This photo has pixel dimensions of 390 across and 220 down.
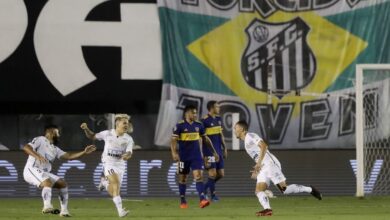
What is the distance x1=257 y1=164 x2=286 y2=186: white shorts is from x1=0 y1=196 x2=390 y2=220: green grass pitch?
21.7 inches

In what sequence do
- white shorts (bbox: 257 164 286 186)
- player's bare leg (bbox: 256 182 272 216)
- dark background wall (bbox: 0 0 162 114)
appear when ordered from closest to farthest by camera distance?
player's bare leg (bbox: 256 182 272 216) → white shorts (bbox: 257 164 286 186) → dark background wall (bbox: 0 0 162 114)

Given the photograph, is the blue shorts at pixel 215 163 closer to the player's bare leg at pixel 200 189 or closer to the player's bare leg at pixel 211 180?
the player's bare leg at pixel 211 180

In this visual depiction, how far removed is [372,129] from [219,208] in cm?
586

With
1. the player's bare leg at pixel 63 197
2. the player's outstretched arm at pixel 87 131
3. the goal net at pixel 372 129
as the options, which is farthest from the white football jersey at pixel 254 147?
the goal net at pixel 372 129

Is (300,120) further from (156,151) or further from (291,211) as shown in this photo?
(291,211)

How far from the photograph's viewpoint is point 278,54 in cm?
2631

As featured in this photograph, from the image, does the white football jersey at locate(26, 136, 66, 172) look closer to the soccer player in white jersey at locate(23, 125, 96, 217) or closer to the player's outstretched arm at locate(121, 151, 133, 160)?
the soccer player in white jersey at locate(23, 125, 96, 217)

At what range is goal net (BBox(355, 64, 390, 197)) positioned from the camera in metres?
23.8

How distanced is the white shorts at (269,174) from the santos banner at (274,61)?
705cm

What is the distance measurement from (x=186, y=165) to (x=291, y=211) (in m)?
2.68

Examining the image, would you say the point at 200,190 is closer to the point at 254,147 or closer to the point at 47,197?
the point at 254,147

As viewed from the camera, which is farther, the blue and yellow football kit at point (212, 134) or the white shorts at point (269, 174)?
the blue and yellow football kit at point (212, 134)

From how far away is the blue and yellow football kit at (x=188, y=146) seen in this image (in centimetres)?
2125

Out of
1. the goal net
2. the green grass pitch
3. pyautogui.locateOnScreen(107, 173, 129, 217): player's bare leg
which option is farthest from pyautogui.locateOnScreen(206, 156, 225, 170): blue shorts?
pyautogui.locateOnScreen(107, 173, 129, 217): player's bare leg
